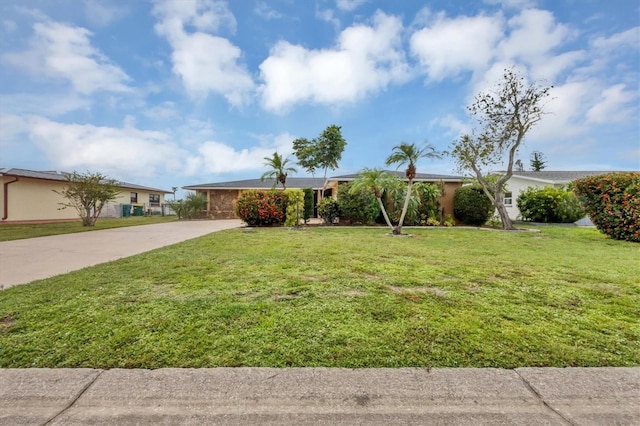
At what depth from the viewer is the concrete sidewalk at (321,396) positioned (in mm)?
1766

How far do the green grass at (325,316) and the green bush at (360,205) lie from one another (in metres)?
9.53

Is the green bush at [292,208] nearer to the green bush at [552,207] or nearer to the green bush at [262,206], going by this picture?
the green bush at [262,206]

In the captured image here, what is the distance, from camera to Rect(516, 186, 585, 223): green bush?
57.1 ft

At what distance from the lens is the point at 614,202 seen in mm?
9938

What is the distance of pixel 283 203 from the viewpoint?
48.7 ft

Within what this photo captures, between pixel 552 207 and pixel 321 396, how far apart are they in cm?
2139

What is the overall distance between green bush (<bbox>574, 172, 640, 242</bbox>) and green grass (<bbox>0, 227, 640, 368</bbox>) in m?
5.65

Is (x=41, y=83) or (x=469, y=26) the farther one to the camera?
(x=41, y=83)

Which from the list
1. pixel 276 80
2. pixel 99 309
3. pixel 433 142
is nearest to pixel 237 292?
pixel 99 309

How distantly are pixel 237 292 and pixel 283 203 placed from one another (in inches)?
436

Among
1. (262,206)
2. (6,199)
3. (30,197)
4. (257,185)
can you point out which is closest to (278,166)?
(262,206)

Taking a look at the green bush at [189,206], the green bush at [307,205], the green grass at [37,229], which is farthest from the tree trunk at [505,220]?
the green bush at [189,206]

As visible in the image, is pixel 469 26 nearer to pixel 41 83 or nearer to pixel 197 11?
pixel 197 11

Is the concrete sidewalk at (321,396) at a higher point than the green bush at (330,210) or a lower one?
lower
